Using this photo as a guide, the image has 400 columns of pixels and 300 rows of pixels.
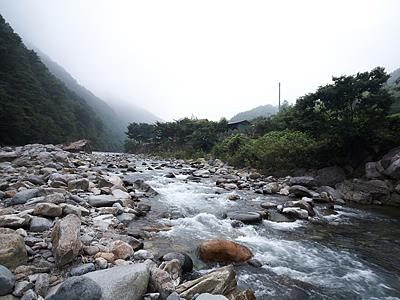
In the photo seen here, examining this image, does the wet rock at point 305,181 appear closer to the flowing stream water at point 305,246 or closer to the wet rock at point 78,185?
the flowing stream water at point 305,246

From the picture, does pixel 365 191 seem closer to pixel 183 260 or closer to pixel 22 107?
pixel 183 260

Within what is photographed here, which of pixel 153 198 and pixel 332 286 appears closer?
pixel 332 286

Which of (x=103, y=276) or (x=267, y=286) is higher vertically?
(x=103, y=276)

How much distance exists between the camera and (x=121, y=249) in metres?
4.54

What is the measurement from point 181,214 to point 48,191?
3584 millimetres

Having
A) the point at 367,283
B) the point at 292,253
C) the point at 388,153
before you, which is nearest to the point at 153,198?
the point at 292,253

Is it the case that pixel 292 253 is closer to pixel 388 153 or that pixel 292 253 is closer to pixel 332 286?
pixel 332 286

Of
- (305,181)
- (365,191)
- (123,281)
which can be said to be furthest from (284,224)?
(305,181)

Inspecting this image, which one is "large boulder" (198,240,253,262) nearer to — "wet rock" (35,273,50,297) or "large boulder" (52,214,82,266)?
"large boulder" (52,214,82,266)

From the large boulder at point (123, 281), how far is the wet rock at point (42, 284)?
520 mm

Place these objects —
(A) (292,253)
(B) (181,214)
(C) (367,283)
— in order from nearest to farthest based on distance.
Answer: (C) (367,283), (A) (292,253), (B) (181,214)

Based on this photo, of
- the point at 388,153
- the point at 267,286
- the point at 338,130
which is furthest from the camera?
the point at 338,130

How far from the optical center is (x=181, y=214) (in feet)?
26.2

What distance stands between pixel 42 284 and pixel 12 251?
2.27 feet
